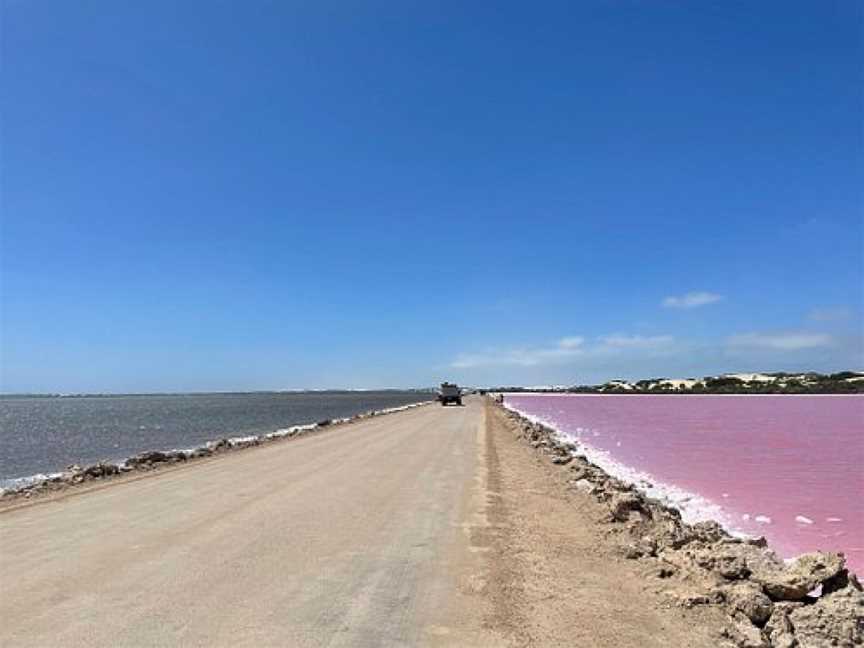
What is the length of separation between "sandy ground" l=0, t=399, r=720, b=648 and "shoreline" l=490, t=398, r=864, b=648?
358mm

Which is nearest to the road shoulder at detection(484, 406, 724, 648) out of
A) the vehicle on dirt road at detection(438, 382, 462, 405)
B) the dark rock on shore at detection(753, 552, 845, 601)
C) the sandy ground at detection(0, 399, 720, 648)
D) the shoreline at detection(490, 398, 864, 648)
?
the sandy ground at detection(0, 399, 720, 648)

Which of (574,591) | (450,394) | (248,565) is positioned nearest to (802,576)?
(574,591)

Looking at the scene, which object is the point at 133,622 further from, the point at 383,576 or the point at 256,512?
the point at 256,512

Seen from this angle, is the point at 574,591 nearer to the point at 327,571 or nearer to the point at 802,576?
the point at 802,576

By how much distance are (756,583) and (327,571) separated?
4.59m

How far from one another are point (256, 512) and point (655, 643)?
8.29 meters

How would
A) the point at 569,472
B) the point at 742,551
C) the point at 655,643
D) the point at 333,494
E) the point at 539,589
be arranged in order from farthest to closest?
the point at 569,472, the point at 333,494, the point at 742,551, the point at 539,589, the point at 655,643

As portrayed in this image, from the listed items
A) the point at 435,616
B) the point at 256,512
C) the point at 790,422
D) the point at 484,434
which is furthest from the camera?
the point at 790,422

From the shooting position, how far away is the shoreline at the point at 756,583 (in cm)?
646

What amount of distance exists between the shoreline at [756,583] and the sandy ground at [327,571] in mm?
358

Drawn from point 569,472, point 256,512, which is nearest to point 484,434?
point 569,472

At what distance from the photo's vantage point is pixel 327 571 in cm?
862

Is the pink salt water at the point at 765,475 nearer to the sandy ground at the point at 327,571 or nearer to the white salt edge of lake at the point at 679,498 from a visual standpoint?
the white salt edge of lake at the point at 679,498

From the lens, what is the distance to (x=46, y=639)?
20.7 feet
